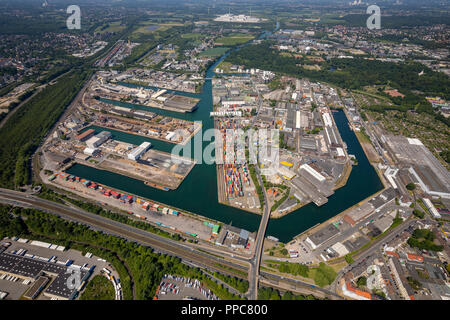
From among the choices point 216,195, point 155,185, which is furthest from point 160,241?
point 216,195

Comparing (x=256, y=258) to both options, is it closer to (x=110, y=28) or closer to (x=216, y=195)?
(x=216, y=195)

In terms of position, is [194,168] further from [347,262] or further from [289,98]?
[289,98]

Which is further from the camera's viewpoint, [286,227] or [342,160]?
[342,160]

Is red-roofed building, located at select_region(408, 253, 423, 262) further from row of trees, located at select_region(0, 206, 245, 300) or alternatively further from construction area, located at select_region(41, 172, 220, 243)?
construction area, located at select_region(41, 172, 220, 243)

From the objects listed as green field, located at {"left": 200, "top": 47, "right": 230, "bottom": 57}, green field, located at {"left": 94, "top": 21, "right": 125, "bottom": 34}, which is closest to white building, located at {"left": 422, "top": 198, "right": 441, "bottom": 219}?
green field, located at {"left": 200, "top": 47, "right": 230, "bottom": 57}

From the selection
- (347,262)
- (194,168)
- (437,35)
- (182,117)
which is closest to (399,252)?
(347,262)

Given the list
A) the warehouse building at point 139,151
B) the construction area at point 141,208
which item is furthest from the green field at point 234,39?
the construction area at point 141,208

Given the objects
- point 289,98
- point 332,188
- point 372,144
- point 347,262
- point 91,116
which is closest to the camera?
point 347,262
